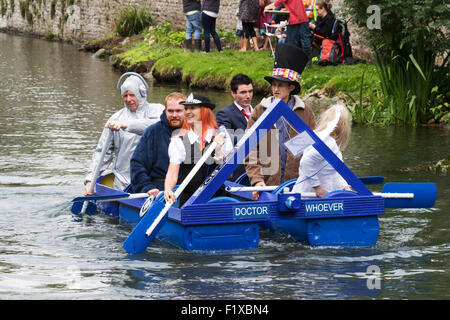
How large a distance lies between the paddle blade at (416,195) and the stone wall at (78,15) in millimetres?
20811

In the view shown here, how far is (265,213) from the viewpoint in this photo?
7.52 meters

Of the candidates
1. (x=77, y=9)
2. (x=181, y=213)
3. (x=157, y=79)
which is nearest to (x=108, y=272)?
(x=181, y=213)

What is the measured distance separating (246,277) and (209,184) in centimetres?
85

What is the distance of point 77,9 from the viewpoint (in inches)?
1576

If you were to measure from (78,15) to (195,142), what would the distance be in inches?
1300

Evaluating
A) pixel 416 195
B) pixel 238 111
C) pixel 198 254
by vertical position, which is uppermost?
pixel 238 111

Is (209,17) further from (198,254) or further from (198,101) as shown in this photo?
(198,254)

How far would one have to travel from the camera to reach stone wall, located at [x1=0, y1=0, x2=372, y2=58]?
105 feet

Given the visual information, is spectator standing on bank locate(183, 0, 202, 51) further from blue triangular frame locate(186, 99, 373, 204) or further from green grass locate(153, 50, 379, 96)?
blue triangular frame locate(186, 99, 373, 204)

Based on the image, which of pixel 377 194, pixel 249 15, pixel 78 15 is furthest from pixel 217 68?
pixel 78 15

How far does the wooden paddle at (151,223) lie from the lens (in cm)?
743

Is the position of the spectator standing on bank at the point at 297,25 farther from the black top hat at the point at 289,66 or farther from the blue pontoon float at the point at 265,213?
the blue pontoon float at the point at 265,213

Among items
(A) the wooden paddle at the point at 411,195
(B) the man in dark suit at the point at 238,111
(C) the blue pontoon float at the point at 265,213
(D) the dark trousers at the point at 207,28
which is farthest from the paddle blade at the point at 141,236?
(D) the dark trousers at the point at 207,28

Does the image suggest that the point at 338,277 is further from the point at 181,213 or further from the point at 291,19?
the point at 291,19
